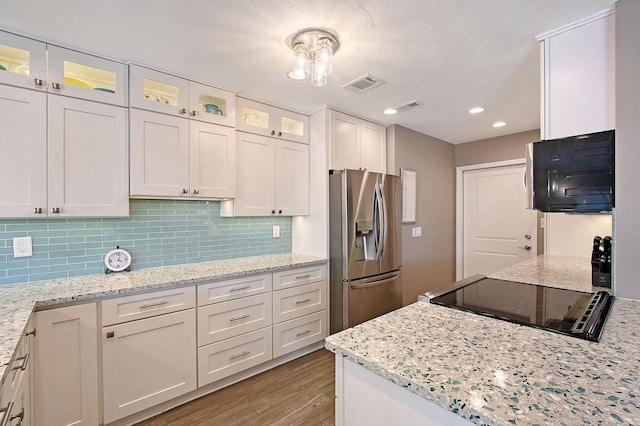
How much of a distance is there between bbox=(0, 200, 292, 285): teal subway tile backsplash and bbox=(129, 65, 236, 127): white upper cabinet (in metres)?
0.73

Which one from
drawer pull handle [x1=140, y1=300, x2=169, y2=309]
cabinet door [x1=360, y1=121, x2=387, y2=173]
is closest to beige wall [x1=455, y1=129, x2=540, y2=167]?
cabinet door [x1=360, y1=121, x2=387, y2=173]

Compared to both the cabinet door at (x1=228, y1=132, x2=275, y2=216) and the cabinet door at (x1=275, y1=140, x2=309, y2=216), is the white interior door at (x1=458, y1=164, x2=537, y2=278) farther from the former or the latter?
the cabinet door at (x1=228, y1=132, x2=275, y2=216)

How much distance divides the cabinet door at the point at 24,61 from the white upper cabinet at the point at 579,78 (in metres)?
2.94

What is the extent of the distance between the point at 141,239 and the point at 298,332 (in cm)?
154

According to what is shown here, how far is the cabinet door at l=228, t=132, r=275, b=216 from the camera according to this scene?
260cm

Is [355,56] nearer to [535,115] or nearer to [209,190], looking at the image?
[209,190]

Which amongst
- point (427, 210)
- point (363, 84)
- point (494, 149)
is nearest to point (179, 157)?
point (363, 84)

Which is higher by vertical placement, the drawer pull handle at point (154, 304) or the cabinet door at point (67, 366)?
the drawer pull handle at point (154, 304)

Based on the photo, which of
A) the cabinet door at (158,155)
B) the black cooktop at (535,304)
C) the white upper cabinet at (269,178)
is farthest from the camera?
the white upper cabinet at (269,178)

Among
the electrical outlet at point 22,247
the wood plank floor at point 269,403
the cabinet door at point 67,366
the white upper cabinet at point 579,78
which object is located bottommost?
the wood plank floor at point 269,403

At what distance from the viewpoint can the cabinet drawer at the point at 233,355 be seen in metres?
2.10

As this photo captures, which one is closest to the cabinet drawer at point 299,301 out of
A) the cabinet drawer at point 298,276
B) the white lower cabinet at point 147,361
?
the cabinet drawer at point 298,276

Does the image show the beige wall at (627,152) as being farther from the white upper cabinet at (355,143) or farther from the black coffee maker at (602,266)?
the white upper cabinet at (355,143)

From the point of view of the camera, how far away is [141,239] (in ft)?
7.47
